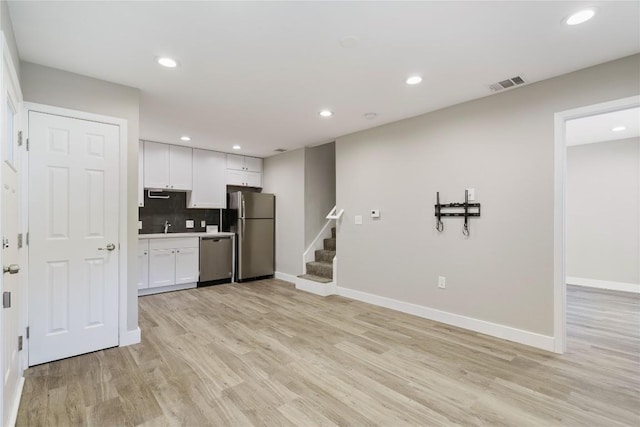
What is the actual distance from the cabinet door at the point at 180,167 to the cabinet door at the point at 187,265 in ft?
3.71

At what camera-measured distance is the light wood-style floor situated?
1863 millimetres

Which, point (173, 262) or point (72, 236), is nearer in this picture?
point (72, 236)

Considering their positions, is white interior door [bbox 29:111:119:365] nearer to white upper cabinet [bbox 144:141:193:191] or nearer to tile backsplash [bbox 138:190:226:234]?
white upper cabinet [bbox 144:141:193:191]

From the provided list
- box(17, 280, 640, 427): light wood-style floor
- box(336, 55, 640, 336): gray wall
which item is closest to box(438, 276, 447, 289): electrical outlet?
box(336, 55, 640, 336): gray wall

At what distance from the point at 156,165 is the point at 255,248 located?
2.20 meters

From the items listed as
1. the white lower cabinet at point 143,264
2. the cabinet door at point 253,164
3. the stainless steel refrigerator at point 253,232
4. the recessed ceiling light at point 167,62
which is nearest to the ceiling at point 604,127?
the recessed ceiling light at point 167,62

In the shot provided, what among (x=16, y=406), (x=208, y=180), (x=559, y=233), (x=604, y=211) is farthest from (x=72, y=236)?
(x=604, y=211)

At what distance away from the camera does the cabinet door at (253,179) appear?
20.3 ft

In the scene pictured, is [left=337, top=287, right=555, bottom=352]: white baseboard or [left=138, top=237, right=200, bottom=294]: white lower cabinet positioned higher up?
[left=138, top=237, right=200, bottom=294]: white lower cabinet

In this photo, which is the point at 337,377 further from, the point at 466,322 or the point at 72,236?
the point at 72,236

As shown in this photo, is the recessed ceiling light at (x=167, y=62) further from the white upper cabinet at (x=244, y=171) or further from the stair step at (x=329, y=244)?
the stair step at (x=329, y=244)

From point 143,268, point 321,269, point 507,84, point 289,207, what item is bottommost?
point 321,269

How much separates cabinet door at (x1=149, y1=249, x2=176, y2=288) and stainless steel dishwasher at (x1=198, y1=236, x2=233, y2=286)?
1.54 feet

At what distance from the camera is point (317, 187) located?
567cm
